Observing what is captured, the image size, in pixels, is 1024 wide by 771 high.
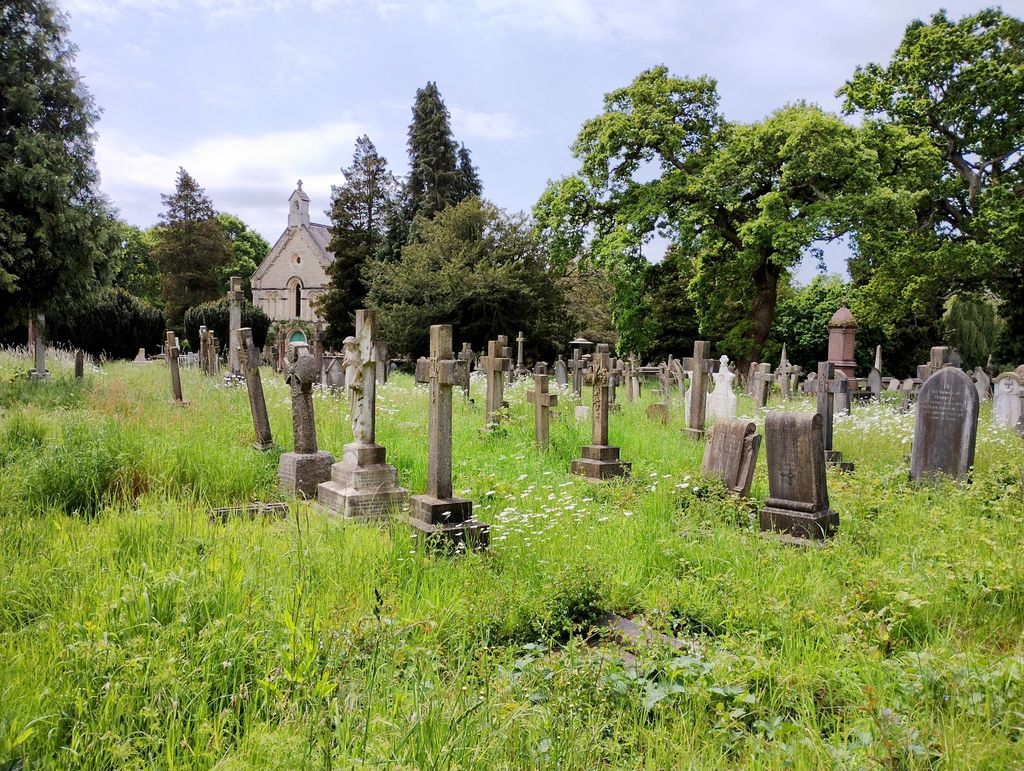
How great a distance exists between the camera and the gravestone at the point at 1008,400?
12211 mm

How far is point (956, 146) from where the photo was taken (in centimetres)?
2295

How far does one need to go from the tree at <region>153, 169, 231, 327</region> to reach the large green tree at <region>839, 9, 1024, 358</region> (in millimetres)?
40470

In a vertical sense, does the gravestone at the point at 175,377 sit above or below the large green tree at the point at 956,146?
below

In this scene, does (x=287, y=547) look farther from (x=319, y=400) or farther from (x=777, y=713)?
(x=319, y=400)

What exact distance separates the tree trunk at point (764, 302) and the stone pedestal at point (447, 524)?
19843mm

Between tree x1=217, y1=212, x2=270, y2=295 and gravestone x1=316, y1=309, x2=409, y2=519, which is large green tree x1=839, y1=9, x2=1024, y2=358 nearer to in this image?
gravestone x1=316, y1=309, x2=409, y2=519

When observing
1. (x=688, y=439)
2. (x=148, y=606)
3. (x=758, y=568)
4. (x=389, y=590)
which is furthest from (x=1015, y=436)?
(x=148, y=606)

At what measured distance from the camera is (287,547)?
4504 mm

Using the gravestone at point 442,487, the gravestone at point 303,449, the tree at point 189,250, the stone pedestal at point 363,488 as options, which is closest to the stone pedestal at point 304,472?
the gravestone at point 303,449

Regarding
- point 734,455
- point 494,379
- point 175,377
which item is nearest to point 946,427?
point 734,455

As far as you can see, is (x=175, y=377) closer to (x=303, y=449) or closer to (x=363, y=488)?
(x=303, y=449)

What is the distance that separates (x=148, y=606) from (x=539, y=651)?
6.05 ft

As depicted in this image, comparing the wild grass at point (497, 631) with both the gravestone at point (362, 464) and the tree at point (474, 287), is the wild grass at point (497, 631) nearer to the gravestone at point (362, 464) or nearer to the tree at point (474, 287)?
the gravestone at point (362, 464)

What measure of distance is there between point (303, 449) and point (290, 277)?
4813cm
